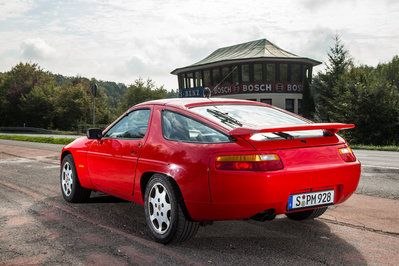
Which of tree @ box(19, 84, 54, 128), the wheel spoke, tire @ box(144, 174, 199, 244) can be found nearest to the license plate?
tire @ box(144, 174, 199, 244)

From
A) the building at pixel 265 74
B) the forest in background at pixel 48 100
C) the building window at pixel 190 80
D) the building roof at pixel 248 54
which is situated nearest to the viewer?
the building roof at pixel 248 54

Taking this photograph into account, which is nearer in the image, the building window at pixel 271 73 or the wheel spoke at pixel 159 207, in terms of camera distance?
the wheel spoke at pixel 159 207

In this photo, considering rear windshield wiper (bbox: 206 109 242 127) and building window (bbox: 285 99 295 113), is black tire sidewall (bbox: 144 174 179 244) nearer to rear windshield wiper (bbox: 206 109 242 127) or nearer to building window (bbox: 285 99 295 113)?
rear windshield wiper (bbox: 206 109 242 127)

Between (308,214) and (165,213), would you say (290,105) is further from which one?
(165,213)

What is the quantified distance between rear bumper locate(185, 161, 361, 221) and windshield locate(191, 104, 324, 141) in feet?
1.22

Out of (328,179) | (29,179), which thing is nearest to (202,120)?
(328,179)

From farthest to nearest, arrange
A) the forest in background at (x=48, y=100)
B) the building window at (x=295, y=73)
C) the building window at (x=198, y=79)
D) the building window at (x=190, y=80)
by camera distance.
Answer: the forest in background at (x=48, y=100) < the building window at (x=190, y=80) < the building window at (x=198, y=79) < the building window at (x=295, y=73)

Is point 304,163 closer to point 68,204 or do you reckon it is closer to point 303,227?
point 303,227

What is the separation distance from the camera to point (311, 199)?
378 cm

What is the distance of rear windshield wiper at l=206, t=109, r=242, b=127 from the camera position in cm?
403

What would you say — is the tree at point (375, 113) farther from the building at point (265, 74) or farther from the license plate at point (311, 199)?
the license plate at point (311, 199)

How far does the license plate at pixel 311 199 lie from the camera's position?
12.1 ft

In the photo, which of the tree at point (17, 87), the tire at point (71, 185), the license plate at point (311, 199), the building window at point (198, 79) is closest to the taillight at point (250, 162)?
the license plate at point (311, 199)

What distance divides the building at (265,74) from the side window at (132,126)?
3661 centimetres
